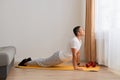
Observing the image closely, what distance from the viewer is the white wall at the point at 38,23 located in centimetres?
482

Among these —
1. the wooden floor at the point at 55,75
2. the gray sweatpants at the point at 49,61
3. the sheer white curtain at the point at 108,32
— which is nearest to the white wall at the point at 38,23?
the sheer white curtain at the point at 108,32

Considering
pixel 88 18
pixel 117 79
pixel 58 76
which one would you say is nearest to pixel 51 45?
pixel 88 18

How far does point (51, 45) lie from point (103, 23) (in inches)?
50.4

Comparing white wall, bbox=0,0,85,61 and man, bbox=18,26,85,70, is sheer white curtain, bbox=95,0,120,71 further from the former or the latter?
white wall, bbox=0,0,85,61

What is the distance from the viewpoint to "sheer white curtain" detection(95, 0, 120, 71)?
11.7 ft

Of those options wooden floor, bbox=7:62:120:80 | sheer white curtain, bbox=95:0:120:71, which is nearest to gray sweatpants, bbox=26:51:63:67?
wooden floor, bbox=7:62:120:80

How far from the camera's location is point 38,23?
16.0 feet

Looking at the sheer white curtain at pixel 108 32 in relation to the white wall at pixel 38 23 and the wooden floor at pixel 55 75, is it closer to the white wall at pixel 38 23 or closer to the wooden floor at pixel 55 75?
the wooden floor at pixel 55 75

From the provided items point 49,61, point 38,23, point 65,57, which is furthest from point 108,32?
point 38,23

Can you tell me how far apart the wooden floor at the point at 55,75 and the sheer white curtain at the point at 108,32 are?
35 cm

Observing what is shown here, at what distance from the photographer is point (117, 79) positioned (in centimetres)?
304

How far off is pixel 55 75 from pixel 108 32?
121 cm

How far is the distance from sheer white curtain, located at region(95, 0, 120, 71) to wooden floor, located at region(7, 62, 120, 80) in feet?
1.14

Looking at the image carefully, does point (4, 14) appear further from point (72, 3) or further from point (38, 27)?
point (72, 3)
